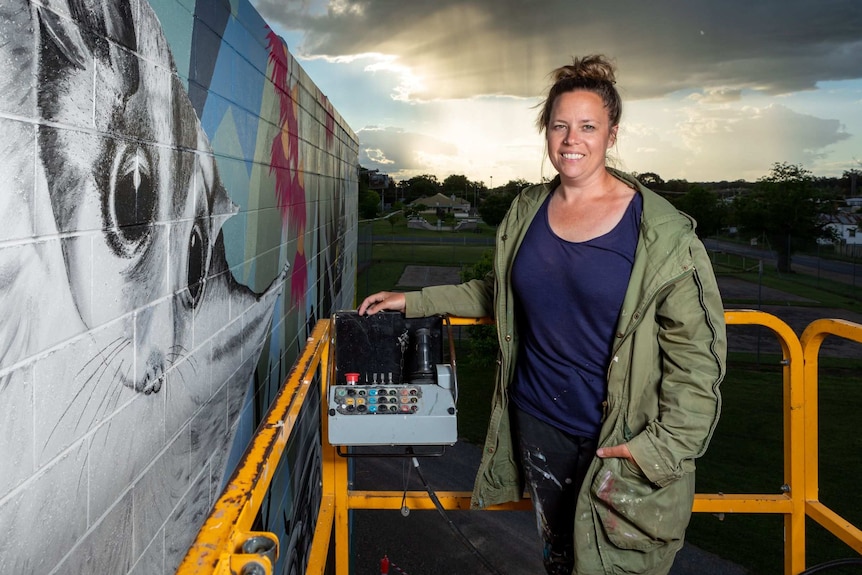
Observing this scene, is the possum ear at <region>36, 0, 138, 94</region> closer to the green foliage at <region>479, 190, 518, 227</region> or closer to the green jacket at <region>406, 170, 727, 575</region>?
the green jacket at <region>406, 170, 727, 575</region>

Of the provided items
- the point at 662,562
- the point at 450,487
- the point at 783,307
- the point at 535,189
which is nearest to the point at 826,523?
the point at 662,562

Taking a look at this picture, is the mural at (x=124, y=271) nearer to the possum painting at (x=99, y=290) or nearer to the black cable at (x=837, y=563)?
the possum painting at (x=99, y=290)

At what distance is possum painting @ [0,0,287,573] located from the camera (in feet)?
4.04

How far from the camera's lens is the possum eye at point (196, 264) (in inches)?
84.7

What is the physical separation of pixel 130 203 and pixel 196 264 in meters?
0.55

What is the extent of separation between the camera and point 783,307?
28.8 metres

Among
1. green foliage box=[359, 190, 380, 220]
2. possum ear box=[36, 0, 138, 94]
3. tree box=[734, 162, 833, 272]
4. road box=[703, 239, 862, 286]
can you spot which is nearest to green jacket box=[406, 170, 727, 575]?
possum ear box=[36, 0, 138, 94]

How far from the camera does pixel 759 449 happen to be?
11.4 m

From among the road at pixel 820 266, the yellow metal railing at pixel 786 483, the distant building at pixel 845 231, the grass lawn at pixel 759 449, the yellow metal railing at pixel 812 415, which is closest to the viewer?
the yellow metal railing at pixel 786 483

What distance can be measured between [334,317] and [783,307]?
30053mm

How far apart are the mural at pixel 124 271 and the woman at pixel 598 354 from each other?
1.01 m

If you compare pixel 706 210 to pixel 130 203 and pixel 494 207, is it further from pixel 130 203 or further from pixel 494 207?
pixel 130 203

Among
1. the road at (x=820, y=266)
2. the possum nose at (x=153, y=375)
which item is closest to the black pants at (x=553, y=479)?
the possum nose at (x=153, y=375)

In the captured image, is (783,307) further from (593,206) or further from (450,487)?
(593,206)
